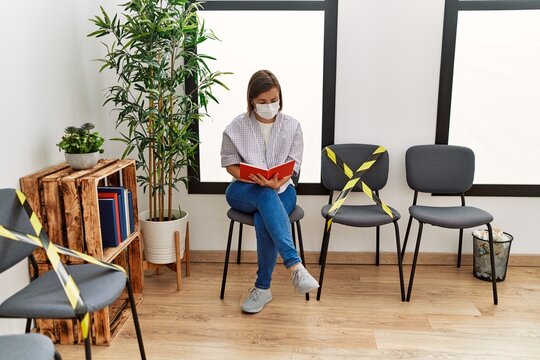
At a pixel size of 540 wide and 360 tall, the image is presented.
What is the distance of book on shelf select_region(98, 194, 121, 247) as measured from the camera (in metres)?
2.25

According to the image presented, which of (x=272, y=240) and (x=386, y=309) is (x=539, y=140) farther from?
(x=272, y=240)

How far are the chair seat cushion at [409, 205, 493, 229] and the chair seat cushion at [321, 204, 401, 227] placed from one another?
14 cm

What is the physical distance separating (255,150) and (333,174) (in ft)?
1.94

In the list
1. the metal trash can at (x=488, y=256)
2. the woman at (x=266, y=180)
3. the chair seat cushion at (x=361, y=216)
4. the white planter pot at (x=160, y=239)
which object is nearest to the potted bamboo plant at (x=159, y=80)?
the white planter pot at (x=160, y=239)

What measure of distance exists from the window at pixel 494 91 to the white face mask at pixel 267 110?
112cm

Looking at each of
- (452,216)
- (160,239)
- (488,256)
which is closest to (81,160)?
(160,239)

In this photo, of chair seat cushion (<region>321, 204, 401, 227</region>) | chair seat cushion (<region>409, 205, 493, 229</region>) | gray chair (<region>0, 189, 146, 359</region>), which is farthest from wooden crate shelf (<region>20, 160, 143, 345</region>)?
chair seat cushion (<region>409, 205, 493, 229</region>)

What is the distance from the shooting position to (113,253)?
7.29ft

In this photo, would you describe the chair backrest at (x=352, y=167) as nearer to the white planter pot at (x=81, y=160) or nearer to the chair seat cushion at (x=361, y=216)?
the chair seat cushion at (x=361, y=216)

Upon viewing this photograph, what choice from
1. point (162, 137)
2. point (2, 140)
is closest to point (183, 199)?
point (162, 137)

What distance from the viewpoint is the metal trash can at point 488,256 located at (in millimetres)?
2854

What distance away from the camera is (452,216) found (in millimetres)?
2621

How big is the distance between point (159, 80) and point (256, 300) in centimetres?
128

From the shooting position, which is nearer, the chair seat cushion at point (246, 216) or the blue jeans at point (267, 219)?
the blue jeans at point (267, 219)
